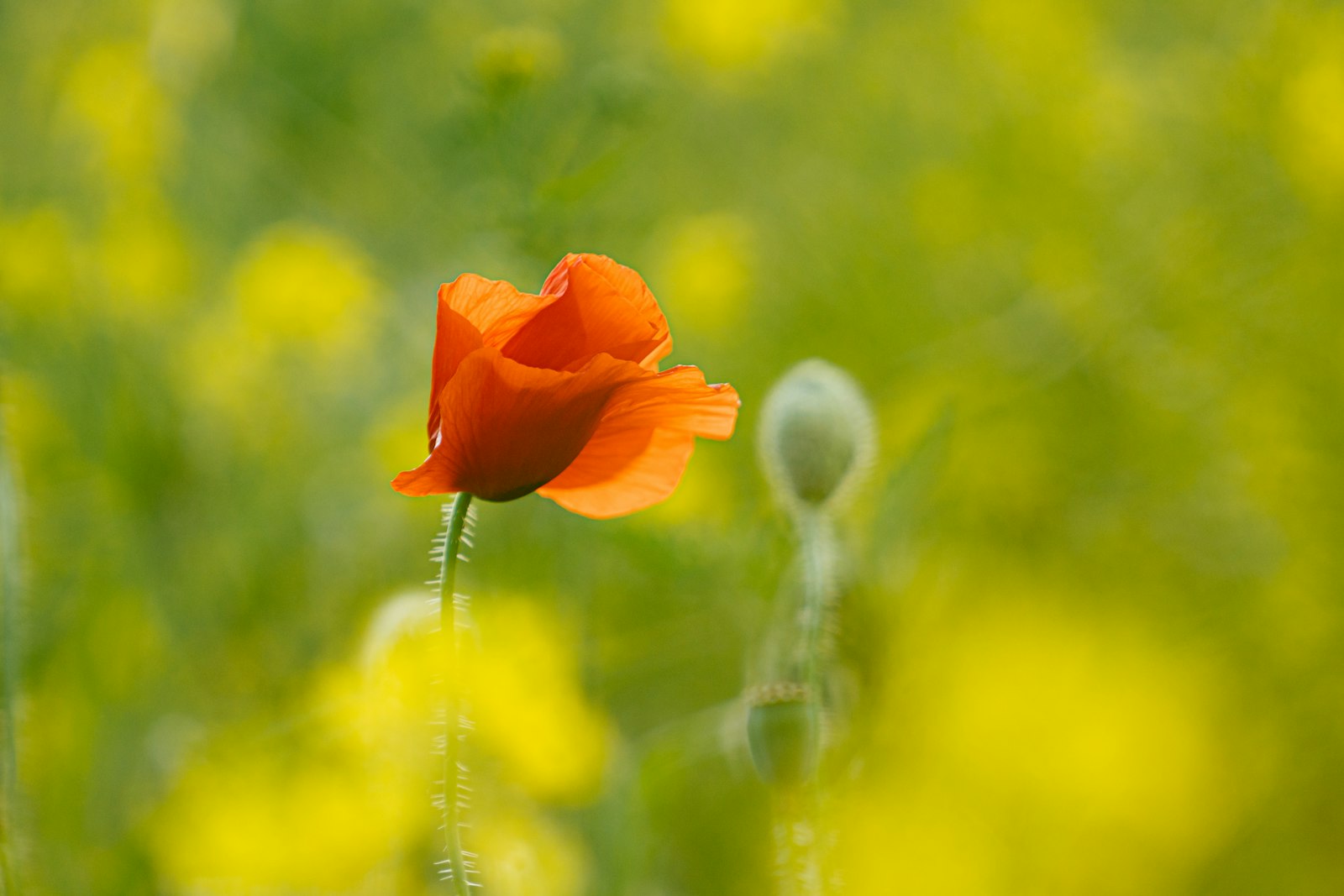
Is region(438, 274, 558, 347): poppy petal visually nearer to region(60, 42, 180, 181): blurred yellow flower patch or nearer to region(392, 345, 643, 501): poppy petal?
region(392, 345, 643, 501): poppy petal

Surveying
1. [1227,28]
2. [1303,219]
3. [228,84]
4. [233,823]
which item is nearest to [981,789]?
[233,823]

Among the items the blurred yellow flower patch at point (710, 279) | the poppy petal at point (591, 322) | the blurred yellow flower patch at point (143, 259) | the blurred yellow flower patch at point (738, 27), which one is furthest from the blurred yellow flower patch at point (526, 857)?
the blurred yellow flower patch at point (738, 27)

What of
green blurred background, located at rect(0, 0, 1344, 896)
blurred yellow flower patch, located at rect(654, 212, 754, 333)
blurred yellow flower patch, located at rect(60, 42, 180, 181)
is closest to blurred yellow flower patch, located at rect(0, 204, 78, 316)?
green blurred background, located at rect(0, 0, 1344, 896)

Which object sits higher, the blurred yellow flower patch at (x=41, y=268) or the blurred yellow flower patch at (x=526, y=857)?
the blurred yellow flower patch at (x=41, y=268)

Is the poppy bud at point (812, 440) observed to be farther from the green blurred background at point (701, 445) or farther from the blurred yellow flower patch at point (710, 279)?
the blurred yellow flower patch at point (710, 279)

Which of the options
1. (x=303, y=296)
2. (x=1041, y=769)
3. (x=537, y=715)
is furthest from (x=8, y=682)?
(x=303, y=296)

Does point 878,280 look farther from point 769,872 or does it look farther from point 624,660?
point 769,872
